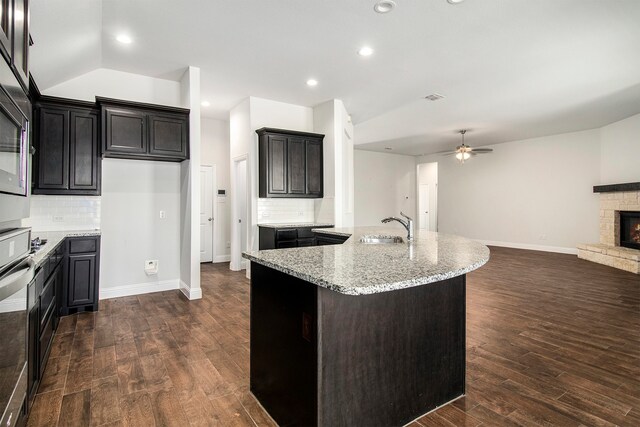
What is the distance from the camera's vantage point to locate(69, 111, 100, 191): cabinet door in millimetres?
3908

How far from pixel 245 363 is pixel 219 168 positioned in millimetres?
4945

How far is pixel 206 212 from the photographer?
6836mm

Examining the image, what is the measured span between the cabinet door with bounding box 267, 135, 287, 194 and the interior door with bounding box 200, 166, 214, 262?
6.96 feet

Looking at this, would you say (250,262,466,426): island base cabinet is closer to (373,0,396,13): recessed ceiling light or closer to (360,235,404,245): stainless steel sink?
(360,235,404,245): stainless steel sink

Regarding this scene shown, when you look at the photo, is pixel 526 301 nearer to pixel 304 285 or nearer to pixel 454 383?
pixel 454 383

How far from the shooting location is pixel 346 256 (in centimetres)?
200

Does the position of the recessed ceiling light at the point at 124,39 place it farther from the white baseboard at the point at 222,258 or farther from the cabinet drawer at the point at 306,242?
the white baseboard at the point at 222,258

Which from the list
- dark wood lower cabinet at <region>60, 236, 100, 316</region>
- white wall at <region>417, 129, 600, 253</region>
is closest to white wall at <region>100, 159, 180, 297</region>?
dark wood lower cabinet at <region>60, 236, 100, 316</region>

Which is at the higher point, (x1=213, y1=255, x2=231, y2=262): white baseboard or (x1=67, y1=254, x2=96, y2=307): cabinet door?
(x1=67, y1=254, x2=96, y2=307): cabinet door

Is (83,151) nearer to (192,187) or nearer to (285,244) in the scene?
(192,187)

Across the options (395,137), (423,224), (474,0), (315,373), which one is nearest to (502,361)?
(315,373)

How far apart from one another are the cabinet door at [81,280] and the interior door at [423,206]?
392 inches

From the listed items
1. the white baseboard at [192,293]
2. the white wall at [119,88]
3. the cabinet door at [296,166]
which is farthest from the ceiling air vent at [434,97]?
the white baseboard at [192,293]

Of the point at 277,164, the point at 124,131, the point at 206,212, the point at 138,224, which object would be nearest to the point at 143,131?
the point at 124,131
